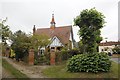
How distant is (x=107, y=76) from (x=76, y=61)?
312 cm

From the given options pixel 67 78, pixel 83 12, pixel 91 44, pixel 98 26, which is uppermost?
pixel 83 12

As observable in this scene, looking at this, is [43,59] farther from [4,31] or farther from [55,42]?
[55,42]

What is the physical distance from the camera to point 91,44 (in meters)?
17.3

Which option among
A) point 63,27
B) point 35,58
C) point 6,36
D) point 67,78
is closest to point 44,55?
point 35,58

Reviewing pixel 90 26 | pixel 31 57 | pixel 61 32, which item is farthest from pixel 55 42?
pixel 90 26

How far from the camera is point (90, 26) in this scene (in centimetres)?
1739

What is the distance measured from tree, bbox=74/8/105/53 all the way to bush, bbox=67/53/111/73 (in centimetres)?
117

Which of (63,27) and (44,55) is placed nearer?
(44,55)

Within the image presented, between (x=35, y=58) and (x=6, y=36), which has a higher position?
(x=6, y=36)

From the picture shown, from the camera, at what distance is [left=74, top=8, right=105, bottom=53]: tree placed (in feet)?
55.7


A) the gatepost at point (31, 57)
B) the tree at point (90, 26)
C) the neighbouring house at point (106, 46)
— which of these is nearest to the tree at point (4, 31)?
the gatepost at point (31, 57)

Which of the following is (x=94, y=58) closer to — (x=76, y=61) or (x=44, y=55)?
(x=76, y=61)

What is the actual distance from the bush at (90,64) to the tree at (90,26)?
3.85 feet

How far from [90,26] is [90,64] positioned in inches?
139
